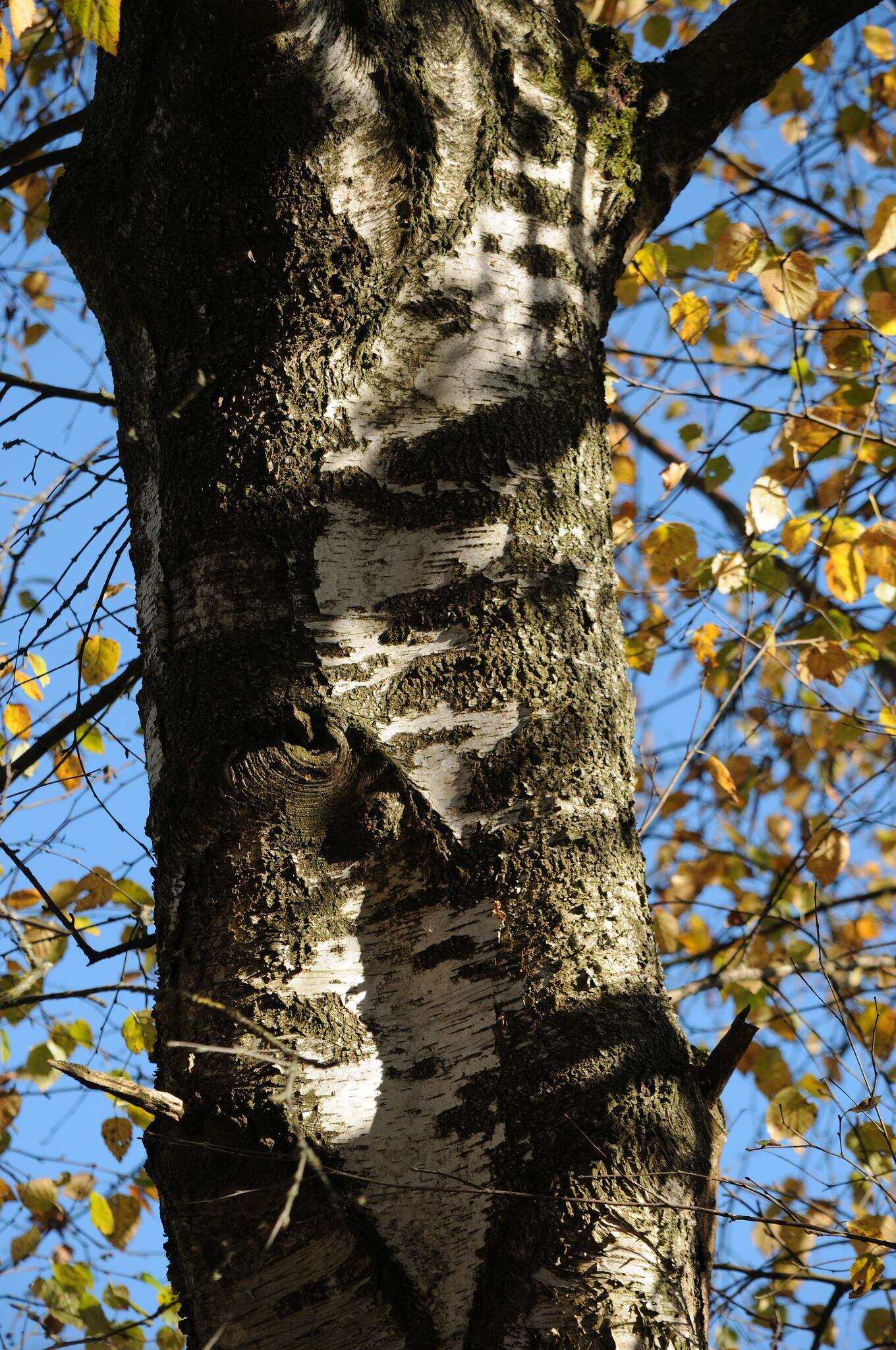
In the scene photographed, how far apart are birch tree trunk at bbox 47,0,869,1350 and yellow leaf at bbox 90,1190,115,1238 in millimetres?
1631

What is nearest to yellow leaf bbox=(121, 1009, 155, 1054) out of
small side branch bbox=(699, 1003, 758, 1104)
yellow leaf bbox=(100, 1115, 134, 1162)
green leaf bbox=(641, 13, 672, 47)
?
yellow leaf bbox=(100, 1115, 134, 1162)

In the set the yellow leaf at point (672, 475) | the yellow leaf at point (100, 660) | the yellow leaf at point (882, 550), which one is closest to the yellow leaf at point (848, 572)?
the yellow leaf at point (882, 550)

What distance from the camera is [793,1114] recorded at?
2381 mm

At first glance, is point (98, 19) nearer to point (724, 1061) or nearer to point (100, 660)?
point (100, 660)

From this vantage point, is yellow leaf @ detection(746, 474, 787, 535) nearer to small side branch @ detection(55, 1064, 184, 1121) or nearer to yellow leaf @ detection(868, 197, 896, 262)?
yellow leaf @ detection(868, 197, 896, 262)

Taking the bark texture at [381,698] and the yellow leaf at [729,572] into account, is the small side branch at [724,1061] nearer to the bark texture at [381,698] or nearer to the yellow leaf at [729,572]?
the bark texture at [381,698]

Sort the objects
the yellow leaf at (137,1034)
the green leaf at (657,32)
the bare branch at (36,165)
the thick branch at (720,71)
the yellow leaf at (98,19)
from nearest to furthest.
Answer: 1. the yellow leaf at (98,19)
2. the thick branch at (720,71)
3. the bare branch at (36,165)
4. the yellow leaf at (137,1034)
5. the green leaf at (657,32)

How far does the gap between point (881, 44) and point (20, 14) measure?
2.73 metres

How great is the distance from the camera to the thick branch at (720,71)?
148 cm

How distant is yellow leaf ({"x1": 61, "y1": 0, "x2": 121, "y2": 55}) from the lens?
3.64ft

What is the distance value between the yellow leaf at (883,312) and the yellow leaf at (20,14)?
1948mm

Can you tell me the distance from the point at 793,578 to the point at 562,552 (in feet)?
9.76

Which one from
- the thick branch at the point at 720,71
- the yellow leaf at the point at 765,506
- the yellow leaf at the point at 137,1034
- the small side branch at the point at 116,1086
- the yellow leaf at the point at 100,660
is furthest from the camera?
the yellow leaf at the point at 765,506

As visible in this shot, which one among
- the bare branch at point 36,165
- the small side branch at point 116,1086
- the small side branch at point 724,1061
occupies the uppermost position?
the bare branch at point 36,165
